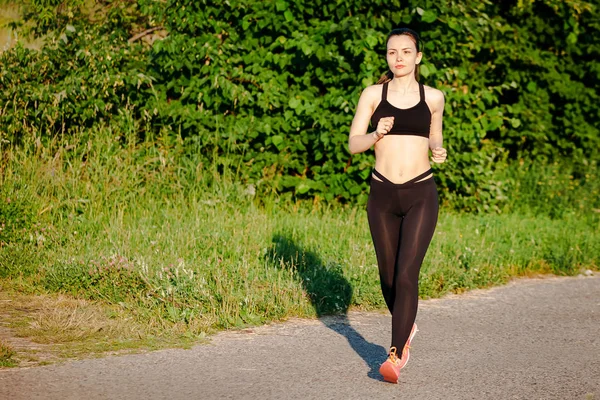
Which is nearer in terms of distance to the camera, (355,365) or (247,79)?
(355,365)

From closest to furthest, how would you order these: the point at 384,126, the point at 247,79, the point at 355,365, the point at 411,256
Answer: the point at 384,126 < the point at 411,256 < the point at 355,365 < the point at 247,79

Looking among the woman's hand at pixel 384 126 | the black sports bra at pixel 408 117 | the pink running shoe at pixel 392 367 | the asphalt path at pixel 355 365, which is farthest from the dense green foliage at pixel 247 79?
the pink running shoe at pixel 392 367

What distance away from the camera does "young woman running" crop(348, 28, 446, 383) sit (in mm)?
5141

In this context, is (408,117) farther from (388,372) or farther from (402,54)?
(388,372)

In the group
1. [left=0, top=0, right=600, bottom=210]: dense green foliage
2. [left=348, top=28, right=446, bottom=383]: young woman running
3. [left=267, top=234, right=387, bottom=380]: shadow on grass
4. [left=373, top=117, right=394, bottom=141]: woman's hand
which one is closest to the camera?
[left=373, top=117, right=394, bottom=141]: woman's hand

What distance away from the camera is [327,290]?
23.3 feet

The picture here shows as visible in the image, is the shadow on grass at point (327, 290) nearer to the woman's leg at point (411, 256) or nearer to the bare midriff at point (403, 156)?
the woman's leg at point (411, 256)

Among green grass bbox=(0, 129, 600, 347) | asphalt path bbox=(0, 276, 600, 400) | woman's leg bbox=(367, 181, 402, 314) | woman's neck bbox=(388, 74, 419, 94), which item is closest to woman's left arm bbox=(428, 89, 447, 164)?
woman's neck bbox=(388, 74, 419, 94)

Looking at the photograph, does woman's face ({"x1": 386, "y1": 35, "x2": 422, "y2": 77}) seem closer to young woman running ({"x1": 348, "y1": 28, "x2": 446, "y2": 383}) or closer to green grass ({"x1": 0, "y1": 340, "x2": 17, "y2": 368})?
young woman running ({"x1": 348, "y1": 28, "x2": 446, "y2": 383})

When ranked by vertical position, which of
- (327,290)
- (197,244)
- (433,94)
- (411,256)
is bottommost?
(327,290)

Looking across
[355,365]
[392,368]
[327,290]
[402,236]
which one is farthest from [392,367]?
[327,290]

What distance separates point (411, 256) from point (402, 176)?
18.8 inches

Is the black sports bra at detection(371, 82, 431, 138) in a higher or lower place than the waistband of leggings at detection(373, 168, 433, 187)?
higher

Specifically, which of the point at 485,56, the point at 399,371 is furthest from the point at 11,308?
the point at 485,56
